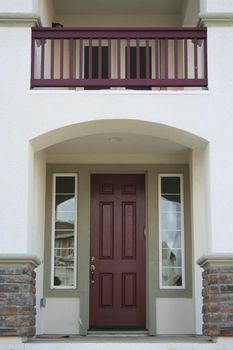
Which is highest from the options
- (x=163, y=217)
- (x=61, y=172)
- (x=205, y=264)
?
(x=61, y=172)

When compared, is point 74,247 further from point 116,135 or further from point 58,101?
point 58,101

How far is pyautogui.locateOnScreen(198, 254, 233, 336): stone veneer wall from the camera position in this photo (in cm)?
880

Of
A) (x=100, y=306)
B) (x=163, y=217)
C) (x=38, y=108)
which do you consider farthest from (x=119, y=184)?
(x=38, y=108)

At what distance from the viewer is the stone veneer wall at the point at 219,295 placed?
347 inches

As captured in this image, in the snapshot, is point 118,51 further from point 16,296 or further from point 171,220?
point 16,296

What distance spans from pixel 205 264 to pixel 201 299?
146cm

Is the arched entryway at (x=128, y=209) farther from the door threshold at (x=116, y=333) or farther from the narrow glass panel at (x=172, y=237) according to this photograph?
the door threshold at (x=116, y=333)

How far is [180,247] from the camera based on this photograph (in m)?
11.3

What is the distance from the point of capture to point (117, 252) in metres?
11.5

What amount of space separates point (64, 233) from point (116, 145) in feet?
5.43

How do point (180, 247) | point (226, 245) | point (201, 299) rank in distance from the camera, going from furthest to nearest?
point (180, 247)
point (201, 299)
point (226, 245)

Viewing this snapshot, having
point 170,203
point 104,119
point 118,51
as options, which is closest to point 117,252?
point 170,203

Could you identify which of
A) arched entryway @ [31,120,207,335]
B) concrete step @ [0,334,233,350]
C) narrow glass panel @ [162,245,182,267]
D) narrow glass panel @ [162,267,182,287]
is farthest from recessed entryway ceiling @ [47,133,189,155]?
concrete step @ [0,334,233,350]

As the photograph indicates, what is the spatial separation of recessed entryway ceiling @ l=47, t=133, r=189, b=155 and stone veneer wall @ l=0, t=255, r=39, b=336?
242 cm
